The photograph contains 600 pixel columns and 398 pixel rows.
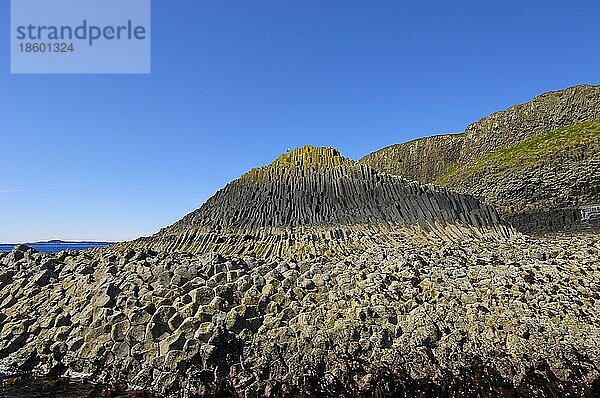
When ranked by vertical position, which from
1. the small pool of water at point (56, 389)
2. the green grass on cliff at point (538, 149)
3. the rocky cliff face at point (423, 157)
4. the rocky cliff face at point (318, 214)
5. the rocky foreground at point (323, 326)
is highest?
the rocky cliff face at point (423, 157)

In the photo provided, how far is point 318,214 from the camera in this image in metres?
18.7

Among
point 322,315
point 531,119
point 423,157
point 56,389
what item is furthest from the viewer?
point 423,157

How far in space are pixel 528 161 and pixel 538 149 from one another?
10.7ft

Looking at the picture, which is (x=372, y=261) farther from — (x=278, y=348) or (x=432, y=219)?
(x=432, y=219)

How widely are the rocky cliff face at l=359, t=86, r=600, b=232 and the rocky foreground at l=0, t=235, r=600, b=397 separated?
1826 centimetres

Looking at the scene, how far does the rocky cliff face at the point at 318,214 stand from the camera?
16703 mm

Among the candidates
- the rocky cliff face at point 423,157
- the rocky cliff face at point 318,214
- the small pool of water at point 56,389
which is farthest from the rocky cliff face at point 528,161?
the small pool of water at point 56,389

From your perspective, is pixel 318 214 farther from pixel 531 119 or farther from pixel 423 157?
pixel 423 157

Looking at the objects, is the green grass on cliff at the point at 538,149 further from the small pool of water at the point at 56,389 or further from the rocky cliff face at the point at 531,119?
Answer: the small pool of water at the point at 56,389

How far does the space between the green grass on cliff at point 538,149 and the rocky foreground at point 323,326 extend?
23.3 metres

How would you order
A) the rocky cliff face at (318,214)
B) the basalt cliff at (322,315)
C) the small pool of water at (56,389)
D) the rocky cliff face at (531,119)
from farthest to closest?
the rocky cliff face at (531,119)
the rocky cliff face at (318,214)
the basalt cliff at (322,315)
the small pool of water at (56,389)

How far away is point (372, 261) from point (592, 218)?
19528 mm

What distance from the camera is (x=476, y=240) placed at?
1638cm

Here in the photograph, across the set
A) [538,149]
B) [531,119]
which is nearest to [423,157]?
[531,119]
